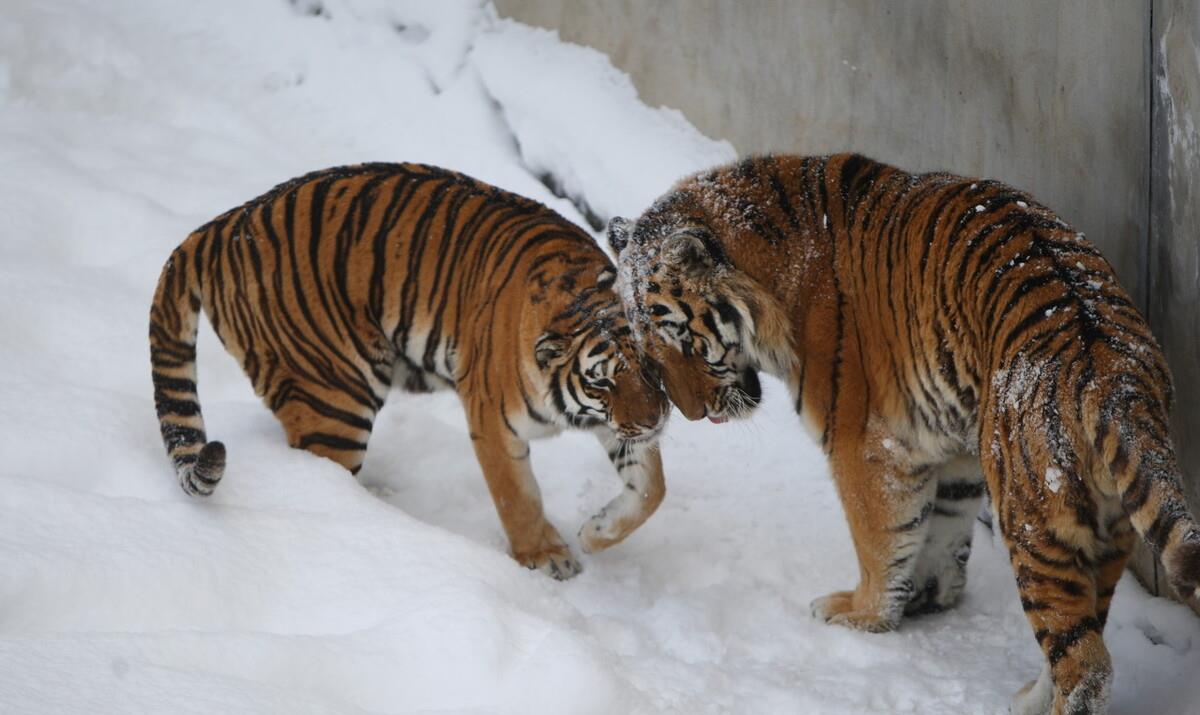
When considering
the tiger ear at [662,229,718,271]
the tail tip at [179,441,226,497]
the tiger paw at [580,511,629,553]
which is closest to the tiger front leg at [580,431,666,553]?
the tiger paw at [580,511,629,553]

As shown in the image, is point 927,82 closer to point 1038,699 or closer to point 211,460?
point 1038,699

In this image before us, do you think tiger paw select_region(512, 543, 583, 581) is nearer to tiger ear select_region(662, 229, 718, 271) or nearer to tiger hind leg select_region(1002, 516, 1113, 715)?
tiger ear select_region(662, 229, 718, 271)

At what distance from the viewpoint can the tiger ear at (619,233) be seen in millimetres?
3842

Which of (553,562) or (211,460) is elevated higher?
(211,460)

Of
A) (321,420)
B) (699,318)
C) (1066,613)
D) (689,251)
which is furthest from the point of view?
(321,420)

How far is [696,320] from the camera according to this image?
3643 millimetres

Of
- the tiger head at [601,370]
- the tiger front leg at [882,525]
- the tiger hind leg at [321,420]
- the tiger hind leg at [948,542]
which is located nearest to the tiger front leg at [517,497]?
the tiger head at [601,370]

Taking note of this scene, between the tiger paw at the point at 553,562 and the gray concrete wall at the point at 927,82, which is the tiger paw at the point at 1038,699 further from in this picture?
the tiger paw at the point at 553,562

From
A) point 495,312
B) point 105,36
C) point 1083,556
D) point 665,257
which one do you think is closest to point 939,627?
point 1083,556

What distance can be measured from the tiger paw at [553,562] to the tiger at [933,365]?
28.2 inches

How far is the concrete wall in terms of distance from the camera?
10.9 ft

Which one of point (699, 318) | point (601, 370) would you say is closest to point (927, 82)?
point (699, 318)

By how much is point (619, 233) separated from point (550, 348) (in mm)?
401

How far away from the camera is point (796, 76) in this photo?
5.14m
